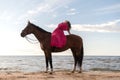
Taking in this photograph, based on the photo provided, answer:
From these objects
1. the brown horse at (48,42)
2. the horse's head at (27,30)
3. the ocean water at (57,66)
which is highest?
the horse's head at (27,30)

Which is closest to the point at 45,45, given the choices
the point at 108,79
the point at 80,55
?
the point at 80,55

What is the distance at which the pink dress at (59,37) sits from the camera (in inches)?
444

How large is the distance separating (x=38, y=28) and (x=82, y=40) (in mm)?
2283

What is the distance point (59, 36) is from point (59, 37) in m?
0.07

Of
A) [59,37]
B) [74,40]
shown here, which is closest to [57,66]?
[74,40]

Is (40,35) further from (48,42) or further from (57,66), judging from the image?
(57,66)

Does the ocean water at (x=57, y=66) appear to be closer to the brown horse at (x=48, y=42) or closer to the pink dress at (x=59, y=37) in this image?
the brown horse at (x=48, y=42)

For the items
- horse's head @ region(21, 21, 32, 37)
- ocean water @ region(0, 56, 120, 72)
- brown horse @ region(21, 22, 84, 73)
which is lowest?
ocean water @ region(0, 56, 120, 72)

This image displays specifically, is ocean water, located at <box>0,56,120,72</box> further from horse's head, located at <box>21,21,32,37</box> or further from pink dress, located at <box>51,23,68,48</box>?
pink dress, located at <box>51,23,68,48</box>

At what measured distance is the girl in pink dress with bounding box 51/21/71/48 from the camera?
11.3 metres

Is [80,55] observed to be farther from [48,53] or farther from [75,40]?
[48,53]

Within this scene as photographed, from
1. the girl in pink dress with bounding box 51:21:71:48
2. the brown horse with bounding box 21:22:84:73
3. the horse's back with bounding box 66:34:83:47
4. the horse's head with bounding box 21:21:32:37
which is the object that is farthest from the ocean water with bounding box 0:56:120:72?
the girl in pink dress with bounding box 51:21:71:48

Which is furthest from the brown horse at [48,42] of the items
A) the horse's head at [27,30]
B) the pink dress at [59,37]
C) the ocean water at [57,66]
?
the ocean water at [57,66]

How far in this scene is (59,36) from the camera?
11344 millimetres
